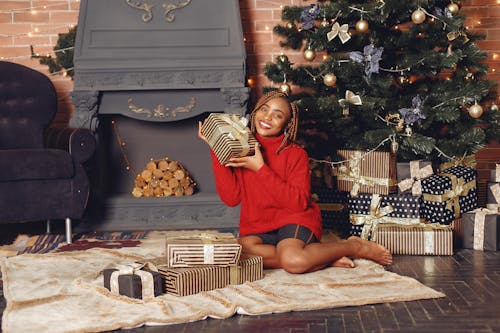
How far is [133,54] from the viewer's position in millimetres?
5148

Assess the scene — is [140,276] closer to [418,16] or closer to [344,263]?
[344,263]

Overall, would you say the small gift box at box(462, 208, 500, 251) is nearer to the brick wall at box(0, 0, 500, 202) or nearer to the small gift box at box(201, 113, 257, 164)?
the small gift box at box(201, 113, 257, 164)

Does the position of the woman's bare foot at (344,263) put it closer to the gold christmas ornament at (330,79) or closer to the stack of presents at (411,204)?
the stack of presents at (411,204)

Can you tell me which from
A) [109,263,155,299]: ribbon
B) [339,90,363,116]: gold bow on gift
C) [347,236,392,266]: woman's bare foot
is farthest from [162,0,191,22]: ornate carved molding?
[109,263,155,299]: ribbon

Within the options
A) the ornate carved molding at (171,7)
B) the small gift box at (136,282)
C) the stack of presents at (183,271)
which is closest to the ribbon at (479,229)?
the stack of presents at (183,271)

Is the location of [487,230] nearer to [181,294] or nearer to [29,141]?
[181,294]

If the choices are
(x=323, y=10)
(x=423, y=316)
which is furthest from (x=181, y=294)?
(x=323, y=10)

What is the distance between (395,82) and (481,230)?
123 cm

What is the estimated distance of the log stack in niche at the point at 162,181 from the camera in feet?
17.5

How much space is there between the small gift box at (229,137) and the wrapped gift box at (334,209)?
129 cm

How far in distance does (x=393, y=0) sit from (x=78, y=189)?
2.44m

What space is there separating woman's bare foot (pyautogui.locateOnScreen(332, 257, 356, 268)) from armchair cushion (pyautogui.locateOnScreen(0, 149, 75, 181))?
6.30ft

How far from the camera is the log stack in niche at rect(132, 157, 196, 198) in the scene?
534cm

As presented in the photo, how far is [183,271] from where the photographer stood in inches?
123
